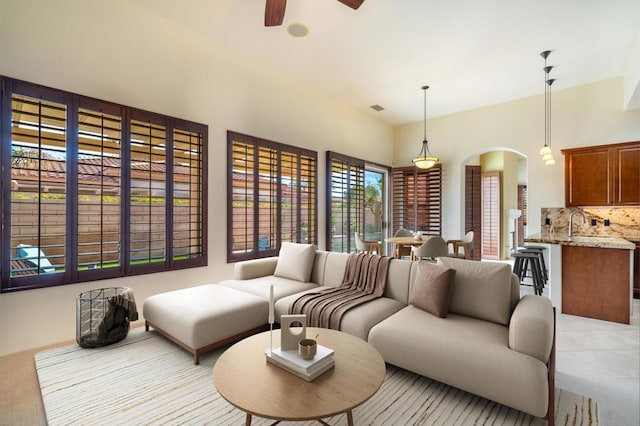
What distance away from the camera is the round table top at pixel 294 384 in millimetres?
1271

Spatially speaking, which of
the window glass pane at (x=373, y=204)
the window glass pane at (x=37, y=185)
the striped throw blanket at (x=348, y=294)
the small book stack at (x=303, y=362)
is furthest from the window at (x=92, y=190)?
the window glass pane at (x=373, y=204)

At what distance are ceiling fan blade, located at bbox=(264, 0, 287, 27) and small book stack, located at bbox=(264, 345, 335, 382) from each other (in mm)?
2552

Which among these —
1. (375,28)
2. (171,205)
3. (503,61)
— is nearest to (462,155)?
(503,61)

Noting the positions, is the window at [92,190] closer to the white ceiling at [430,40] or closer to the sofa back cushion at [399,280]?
the white ceiling at [430,40]

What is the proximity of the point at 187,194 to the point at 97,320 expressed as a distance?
1521 millimetres

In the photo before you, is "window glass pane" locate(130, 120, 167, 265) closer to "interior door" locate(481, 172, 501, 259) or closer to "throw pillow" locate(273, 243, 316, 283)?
"throw pillow" locate(273, 243, 316, 283)

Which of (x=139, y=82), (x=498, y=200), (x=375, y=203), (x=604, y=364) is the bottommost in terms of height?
(x=604, y=364)

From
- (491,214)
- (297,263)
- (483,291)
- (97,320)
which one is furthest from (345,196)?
(491,214)

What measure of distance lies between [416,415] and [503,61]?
4.39m

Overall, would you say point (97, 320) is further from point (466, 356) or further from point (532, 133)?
point (532, 133)

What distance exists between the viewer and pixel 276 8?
246 cm

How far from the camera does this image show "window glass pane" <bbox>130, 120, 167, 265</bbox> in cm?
310

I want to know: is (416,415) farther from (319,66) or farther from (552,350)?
(319,66)

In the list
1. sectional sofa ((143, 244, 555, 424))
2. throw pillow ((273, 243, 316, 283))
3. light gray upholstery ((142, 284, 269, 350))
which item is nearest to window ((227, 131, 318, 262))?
throw pillow ((273, 243, 316, 283))
